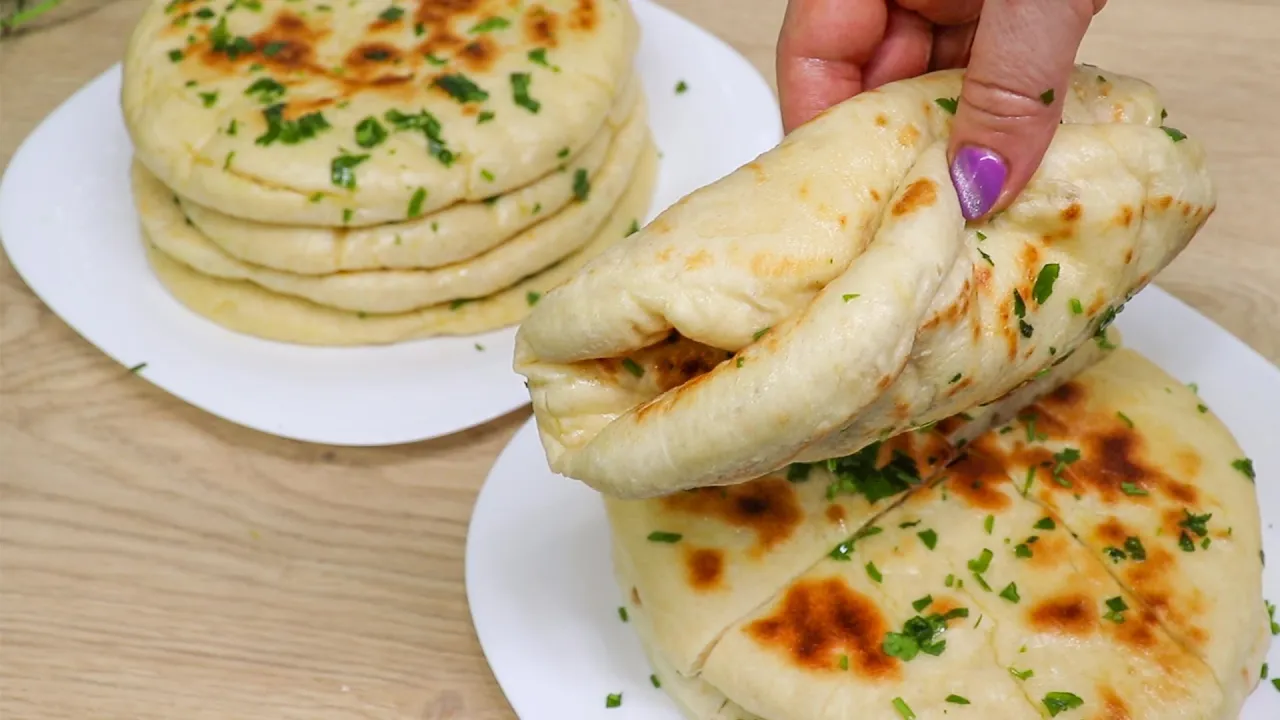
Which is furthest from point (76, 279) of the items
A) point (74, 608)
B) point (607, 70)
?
point (607, 70)

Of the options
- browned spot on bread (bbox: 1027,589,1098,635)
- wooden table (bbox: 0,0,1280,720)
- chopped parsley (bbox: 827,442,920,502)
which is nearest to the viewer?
browned spot on bread (bbox: 1027,589,1098,635)

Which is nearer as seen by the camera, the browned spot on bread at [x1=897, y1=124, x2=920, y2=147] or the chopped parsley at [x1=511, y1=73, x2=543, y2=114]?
the browned spot on bread at [x1=897, y1=124, x2=920, y2=147]

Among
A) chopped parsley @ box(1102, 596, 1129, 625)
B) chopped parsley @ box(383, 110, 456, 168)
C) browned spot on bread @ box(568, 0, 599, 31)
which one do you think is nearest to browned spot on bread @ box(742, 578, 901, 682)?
chopped parsley @ box(1102, 596, 1129, 625)

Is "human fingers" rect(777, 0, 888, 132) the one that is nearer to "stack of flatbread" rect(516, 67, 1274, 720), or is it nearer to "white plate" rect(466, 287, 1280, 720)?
"stack of flatbread" rect(516, 67, 1274, 720)

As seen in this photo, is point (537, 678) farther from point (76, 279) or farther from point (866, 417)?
point (76, 279)

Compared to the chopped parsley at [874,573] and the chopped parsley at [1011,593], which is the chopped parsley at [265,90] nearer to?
the chopped parsley at [874,573]

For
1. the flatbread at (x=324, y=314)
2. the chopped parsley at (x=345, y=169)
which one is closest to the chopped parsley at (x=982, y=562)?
the flatbread at (x=324, y=314)

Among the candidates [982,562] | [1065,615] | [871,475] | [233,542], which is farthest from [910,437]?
[233,542]

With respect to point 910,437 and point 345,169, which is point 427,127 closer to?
point 345,169

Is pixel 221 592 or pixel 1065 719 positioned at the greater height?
pixel 1065 719
